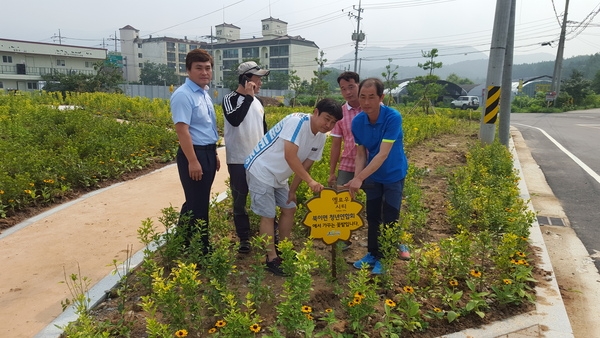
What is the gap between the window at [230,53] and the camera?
7369 centimetres

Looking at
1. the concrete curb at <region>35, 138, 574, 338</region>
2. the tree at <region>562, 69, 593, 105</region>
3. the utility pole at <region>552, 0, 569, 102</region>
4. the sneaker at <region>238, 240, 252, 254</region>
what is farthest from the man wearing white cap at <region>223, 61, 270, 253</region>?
the tree at <region>562, 69, 593, 105</region>

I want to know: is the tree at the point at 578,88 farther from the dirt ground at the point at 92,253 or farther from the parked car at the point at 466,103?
the dirt ground at the point at 92,253

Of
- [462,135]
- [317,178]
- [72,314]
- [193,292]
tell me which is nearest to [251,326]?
[193,292]

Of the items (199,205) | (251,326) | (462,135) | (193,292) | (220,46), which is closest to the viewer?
(251,326)

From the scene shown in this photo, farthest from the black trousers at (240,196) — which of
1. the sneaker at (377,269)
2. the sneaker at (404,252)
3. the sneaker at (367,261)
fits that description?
the sneaker at (404,252)

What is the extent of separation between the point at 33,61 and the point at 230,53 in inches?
1441

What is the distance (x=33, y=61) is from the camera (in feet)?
137

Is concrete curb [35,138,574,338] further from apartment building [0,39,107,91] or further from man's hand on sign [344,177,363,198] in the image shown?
apartment building [0,39,107,91]

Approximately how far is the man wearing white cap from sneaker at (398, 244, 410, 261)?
1.36 m

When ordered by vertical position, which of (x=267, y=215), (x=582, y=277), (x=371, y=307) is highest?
(x=267, y=215)

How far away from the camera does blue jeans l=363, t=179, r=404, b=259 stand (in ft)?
11.5

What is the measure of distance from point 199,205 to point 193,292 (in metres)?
1.04

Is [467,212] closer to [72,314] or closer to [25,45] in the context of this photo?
[72,314]

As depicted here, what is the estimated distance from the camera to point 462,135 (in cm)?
1380
